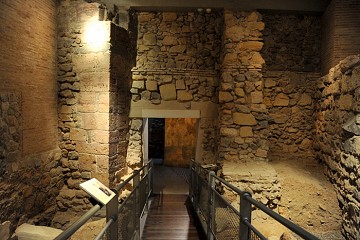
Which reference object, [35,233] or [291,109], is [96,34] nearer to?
[35,233]

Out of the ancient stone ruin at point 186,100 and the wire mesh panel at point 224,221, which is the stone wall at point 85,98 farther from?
the wire mesh panel at point 224,221

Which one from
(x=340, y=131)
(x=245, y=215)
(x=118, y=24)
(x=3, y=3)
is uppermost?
(x=118, y=24)

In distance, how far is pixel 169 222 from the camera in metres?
4.55

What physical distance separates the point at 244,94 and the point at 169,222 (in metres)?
2.99

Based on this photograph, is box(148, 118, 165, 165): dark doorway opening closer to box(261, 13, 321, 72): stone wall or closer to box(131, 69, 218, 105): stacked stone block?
box(131, 69, 218, 105): stacked stone block

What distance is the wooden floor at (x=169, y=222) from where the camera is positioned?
158 inches

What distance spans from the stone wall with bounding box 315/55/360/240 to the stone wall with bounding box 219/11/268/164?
1.24 m

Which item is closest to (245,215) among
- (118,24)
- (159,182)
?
(118,24)

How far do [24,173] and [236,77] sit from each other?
4.37m

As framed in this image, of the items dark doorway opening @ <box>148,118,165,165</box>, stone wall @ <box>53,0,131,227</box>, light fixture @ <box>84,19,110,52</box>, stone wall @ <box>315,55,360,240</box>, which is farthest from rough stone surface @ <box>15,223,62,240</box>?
dark doorway opening @ <box>148,118,165,165</box>

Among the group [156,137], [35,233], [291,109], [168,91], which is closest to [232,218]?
[35,233]

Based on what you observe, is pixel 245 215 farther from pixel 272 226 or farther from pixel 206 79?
pixel 206 79

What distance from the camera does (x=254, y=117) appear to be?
5277 mm

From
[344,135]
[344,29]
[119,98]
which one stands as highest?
[344,29]
